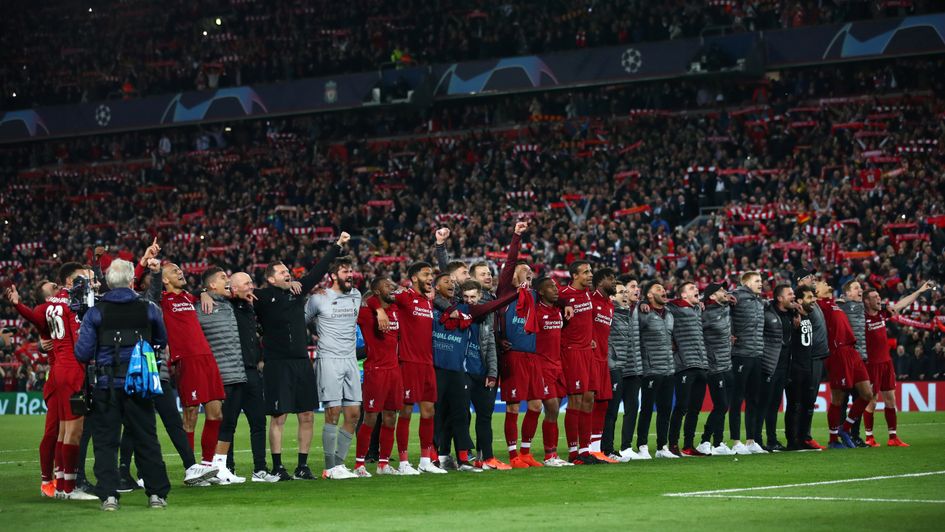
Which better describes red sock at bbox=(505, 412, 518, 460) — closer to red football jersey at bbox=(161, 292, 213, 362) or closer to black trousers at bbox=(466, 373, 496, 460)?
black trousers at bbox=(466, 373, 496, 460)

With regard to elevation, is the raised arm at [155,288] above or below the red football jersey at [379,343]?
above

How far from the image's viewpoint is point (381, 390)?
603 inches

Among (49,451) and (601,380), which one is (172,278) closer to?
(49,451)

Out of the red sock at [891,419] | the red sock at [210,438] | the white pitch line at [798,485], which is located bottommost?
the white pitch line at [798,485]

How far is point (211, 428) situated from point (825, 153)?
89.0 ft

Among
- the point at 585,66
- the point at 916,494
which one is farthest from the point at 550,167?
the point at 916,494

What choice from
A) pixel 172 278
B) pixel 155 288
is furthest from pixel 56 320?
pixel 172 278

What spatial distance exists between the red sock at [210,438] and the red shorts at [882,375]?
9.89 m

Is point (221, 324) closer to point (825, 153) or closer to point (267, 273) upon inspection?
point (267, 273)

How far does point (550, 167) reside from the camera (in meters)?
42.4

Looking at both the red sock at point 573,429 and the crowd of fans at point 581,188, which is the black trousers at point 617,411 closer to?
the red sock at point 573,429

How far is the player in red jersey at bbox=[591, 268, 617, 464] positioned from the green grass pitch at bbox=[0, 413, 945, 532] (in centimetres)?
78

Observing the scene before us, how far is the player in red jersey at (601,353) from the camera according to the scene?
1684 centimetres

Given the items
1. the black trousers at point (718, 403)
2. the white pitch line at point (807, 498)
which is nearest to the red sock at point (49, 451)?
the white pitch line at point (807, 498)
